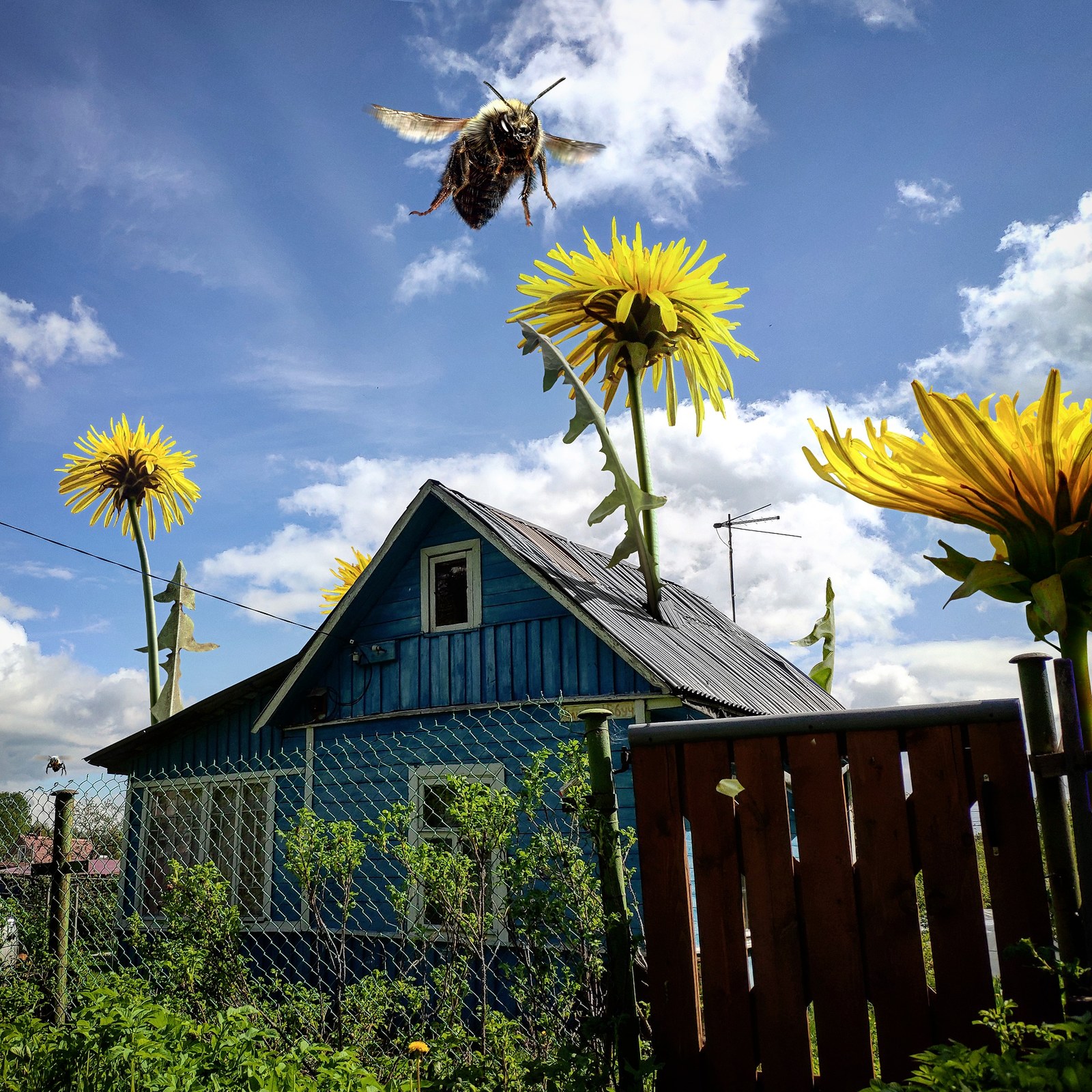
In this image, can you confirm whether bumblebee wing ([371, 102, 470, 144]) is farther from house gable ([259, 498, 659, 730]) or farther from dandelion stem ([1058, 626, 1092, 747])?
dandelion stem ([1058, 626, 1092, 747])

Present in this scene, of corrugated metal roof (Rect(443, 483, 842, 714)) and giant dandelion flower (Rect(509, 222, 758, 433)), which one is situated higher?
giant dandelion flower (Rect(509, 222, 758, 433))

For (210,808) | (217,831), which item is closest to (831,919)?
(217,831)

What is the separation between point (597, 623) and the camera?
8.20 meters

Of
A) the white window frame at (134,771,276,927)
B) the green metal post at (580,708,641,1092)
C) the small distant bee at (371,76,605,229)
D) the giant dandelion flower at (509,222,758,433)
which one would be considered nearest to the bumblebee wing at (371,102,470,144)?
the small distant bee at (371,76,605,229)

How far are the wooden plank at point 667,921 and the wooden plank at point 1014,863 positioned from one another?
944 mm

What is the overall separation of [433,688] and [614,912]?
22.3 feet

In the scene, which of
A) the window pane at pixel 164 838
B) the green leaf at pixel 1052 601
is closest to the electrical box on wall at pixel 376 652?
the window pane at pixel 164 838

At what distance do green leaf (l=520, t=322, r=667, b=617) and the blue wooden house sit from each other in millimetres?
707

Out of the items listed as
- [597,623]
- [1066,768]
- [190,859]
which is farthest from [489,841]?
[190,859]

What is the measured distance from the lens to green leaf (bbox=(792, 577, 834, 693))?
11.4 meters

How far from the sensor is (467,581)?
9.77 meters

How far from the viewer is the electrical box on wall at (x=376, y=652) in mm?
9961

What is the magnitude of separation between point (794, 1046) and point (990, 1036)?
0.58 meters

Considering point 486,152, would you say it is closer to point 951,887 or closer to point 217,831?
point 217,831
